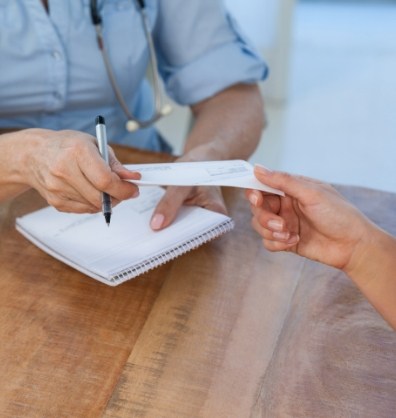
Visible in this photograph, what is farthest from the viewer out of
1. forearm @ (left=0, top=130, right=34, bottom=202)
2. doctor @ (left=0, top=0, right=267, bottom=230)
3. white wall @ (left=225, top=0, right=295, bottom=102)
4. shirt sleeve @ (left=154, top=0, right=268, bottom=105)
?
white wall @ (left=225, top=0, right=295, bottom=102)

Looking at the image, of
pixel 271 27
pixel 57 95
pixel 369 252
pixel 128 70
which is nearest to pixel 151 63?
pixel 128 70

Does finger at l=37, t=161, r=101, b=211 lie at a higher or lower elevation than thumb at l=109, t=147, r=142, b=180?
lower

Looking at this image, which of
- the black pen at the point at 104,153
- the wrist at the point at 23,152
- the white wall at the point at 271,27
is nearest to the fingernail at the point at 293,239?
the black pen at the point at 104,153

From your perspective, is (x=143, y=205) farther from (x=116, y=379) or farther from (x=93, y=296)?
(x=116, y=379)

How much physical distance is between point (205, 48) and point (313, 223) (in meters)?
0.57

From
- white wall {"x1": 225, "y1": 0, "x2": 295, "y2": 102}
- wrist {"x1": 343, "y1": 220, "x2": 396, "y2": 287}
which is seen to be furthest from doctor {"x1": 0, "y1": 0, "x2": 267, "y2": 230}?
white wall {"x1": 225, "y1": 0, "x2": 295, "y2": 102}

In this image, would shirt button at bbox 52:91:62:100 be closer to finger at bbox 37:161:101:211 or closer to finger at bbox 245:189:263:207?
finger at bbox 37:161:101:211

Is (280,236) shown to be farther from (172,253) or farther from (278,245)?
(172,253)

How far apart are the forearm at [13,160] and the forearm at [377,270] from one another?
475 millimetres

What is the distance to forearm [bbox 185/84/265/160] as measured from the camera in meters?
1.25

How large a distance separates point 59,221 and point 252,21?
6.31ft

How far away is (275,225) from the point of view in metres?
0.92

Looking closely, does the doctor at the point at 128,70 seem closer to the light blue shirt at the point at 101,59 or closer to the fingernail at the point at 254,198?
the light blue shirt at the point at 101,59

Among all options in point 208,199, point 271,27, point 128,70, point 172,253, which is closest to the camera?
point 172,253
